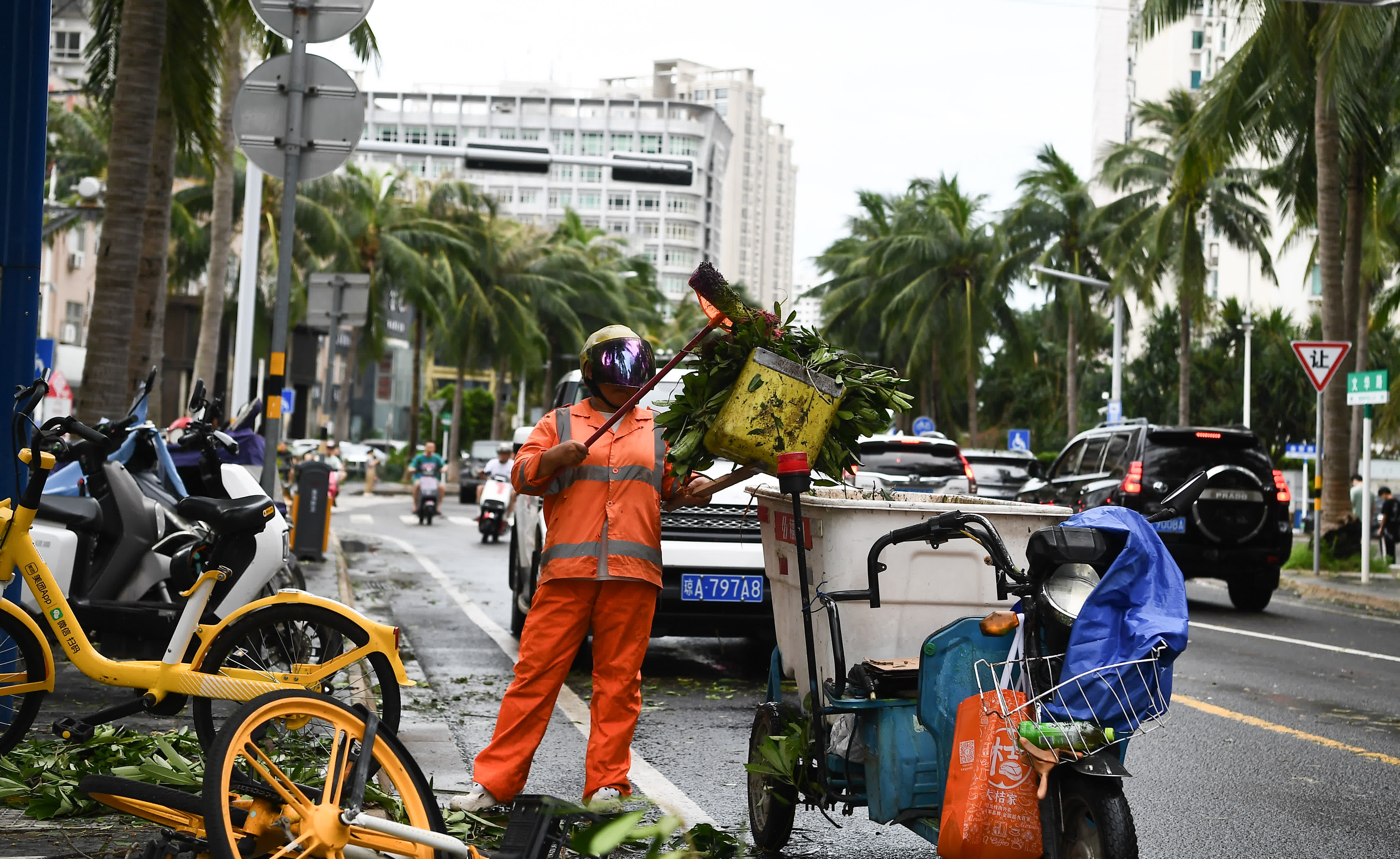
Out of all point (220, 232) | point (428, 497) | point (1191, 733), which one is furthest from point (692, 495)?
point (428, 497)

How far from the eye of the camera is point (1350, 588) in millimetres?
18969

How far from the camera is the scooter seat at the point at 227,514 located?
5312 millimetres

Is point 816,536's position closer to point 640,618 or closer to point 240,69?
point 640,618

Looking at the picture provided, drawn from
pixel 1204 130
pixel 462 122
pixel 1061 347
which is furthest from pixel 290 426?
pixel 462 122

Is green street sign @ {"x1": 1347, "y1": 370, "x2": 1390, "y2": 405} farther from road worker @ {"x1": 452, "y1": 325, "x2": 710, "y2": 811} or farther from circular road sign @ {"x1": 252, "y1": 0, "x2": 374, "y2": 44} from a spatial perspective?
road worker @ {"x1": 452, "y1": 325, "x2": 710, "y2": 811}

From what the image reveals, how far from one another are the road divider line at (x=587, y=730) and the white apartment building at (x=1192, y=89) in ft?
54.7

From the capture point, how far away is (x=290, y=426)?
3494 cm

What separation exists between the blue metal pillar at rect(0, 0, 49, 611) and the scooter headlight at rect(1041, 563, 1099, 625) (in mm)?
4281

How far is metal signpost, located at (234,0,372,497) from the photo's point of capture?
892cm

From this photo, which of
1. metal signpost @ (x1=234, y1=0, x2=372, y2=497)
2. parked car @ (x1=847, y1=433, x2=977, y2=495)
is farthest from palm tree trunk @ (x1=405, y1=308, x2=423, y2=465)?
metal signpost @ (x1=234, y1=0, x2=372, y2=497)

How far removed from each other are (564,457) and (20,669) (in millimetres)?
2350

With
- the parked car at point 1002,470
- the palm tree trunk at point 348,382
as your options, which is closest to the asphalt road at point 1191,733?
the parked car at point 1002,470

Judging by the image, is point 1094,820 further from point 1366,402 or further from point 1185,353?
point 1185,353

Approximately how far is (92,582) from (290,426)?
2899 cm
